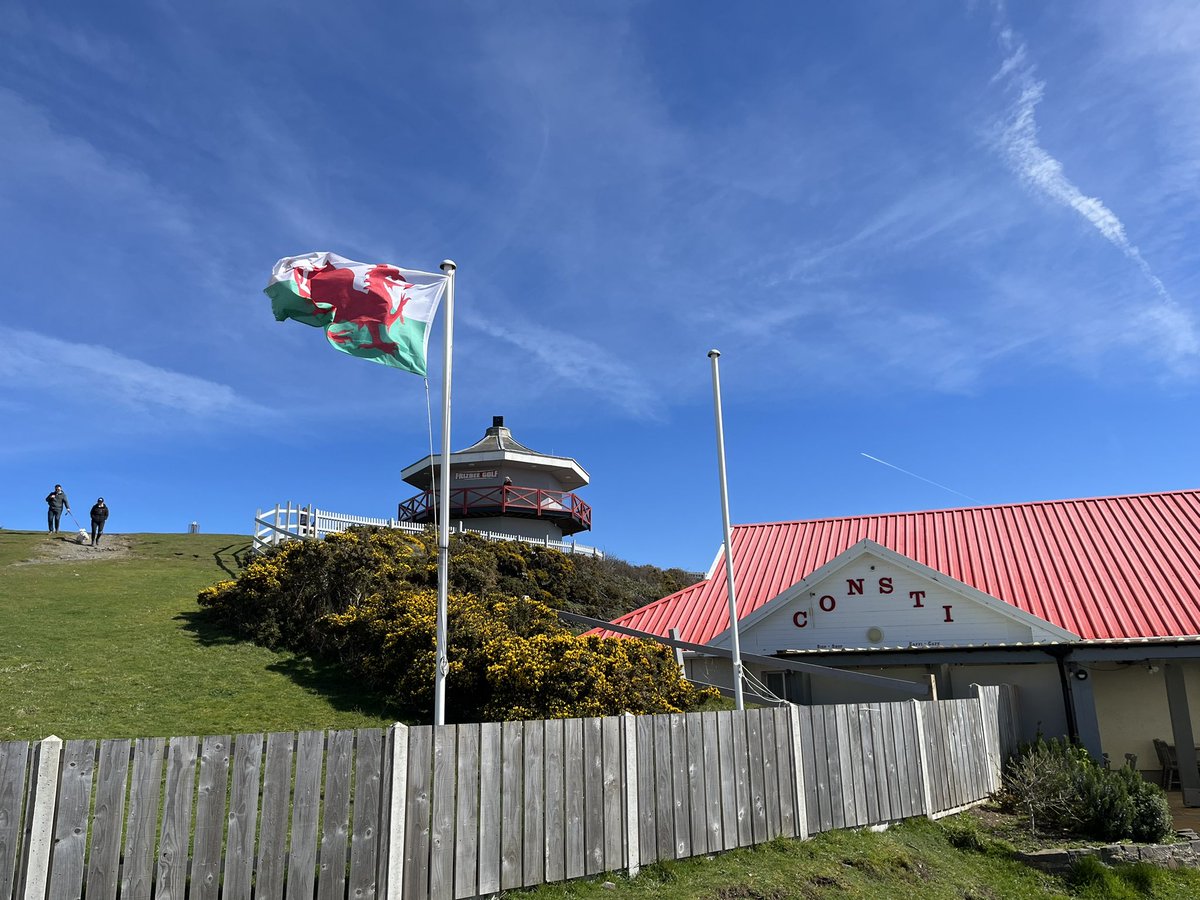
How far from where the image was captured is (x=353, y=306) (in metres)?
9.63

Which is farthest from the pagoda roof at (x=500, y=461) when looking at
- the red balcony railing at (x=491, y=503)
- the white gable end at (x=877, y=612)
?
the white gable end at (x=877, y=612)

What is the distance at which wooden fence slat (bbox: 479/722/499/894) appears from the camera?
279 inches

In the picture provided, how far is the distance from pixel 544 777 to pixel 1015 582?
1484 cm

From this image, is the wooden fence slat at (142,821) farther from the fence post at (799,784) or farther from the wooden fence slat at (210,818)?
the fence post at (799,784)

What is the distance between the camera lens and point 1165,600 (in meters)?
17.2

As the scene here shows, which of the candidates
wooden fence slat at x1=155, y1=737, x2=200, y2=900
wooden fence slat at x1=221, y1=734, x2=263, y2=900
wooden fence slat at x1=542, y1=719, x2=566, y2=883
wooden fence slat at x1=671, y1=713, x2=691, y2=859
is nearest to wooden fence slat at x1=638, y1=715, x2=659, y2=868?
wooden fence slat at x1=671, y1=713, x2=691, y2=859

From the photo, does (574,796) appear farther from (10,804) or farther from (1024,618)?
(1024,618)

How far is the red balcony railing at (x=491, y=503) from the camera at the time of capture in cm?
3609

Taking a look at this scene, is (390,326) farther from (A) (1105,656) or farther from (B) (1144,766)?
(B) (1144,766)

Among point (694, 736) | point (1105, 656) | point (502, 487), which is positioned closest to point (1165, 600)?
point (1105, 656)

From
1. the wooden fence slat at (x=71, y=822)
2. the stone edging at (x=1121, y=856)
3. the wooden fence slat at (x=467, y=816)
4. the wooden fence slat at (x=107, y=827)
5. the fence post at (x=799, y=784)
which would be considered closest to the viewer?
the wooden fence slat at (x=71, y=822)

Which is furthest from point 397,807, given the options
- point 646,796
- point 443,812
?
point 646,796

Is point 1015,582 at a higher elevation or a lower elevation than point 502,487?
lower

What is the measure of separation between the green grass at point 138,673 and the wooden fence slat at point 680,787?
19.3 ft
